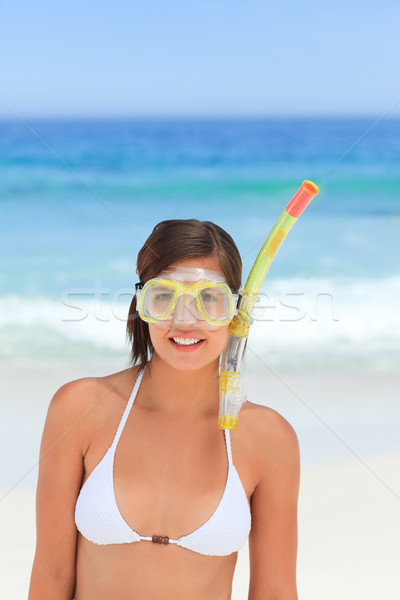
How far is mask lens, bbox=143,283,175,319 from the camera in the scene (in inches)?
88.9

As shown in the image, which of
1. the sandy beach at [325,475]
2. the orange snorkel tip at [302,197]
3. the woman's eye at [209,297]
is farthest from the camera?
the sandy beach at [325,475]

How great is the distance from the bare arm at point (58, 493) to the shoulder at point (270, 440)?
0.47 m

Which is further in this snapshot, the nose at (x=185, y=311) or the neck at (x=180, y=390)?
the neck at (x=180, y=390)

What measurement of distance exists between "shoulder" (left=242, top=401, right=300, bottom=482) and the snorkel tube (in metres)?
0.12

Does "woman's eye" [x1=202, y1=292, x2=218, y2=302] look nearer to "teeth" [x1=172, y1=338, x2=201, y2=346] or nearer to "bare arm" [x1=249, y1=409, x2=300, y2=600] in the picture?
"teeth" [x1=172, y1=338, x2=201, y2=346]

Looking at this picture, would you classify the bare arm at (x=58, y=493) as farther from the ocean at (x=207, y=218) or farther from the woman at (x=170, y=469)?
the ocean at (x=207, y=218)

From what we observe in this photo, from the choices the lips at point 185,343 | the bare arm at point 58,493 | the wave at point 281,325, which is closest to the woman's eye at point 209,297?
the lips at point 185,343

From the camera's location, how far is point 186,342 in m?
2.25

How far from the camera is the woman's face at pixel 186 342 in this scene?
7.36 ft

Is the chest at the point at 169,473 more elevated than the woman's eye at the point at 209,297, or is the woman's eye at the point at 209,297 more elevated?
the woman's eye at the point at 209,297

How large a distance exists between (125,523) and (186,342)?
50 cm

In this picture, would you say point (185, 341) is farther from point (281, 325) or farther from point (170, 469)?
point (281, 325)

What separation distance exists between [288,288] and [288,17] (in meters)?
7.46

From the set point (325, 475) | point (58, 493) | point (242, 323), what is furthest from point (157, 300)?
point (325, 475)
